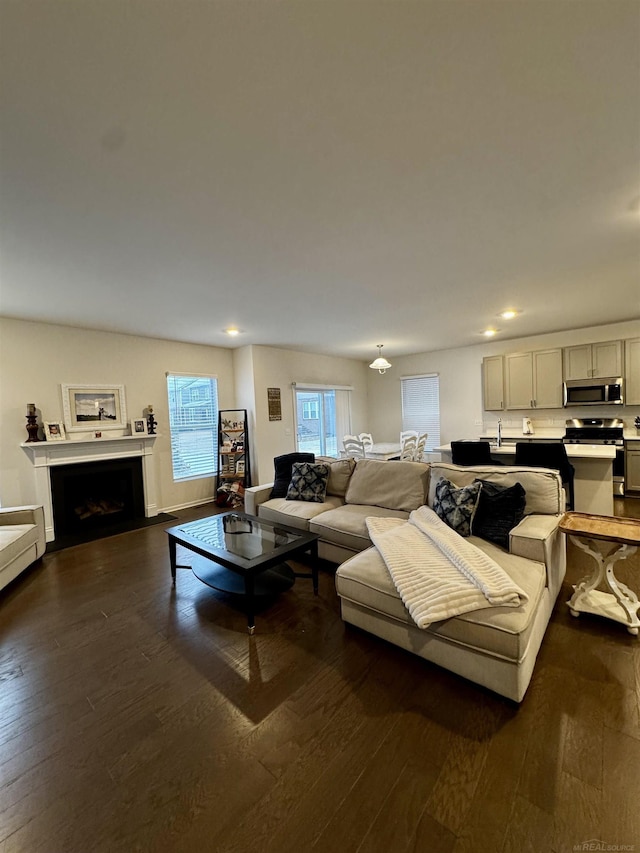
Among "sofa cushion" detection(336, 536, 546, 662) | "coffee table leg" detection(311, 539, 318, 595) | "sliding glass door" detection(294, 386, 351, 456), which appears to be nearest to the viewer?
"sofa cushion" detection(336, 536, 546, 662)

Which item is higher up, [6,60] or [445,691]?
[6,60]

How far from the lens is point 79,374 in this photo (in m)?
4.49

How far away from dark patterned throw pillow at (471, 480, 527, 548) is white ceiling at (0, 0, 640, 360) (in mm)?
1867

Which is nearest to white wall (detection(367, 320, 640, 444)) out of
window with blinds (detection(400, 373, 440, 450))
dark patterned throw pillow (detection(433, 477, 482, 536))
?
window with blinds (detection(400, 373, 440, 450))

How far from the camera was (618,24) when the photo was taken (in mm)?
1130

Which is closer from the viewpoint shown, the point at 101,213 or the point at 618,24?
the point at 618,24

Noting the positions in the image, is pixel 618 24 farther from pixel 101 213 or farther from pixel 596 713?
pixel 596 713

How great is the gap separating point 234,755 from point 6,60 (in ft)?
9.06

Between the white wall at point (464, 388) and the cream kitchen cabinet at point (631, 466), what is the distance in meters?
0.53

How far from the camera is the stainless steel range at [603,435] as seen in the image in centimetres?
499

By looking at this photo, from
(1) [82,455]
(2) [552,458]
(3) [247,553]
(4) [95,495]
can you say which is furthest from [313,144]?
(4) [95,495]

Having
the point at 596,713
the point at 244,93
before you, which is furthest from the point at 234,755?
the point at 244,93

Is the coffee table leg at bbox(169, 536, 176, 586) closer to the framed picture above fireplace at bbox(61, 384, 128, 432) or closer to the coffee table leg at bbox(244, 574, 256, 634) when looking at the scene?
the coffee table leg at bbox(244, 574, 256, 634)

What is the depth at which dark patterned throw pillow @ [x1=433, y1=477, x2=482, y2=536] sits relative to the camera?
252cm
